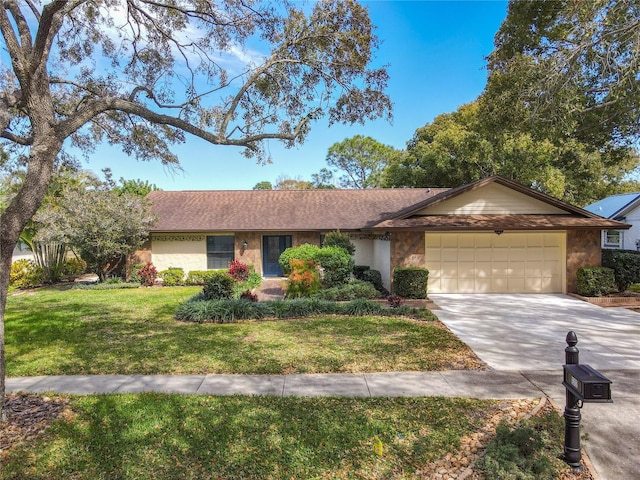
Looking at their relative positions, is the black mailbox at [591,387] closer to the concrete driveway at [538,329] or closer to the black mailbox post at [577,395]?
Answer: the black mailbox post at [577,395]

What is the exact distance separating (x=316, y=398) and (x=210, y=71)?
21.7 ft

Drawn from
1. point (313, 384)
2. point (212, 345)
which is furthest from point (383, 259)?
point (313, 384)

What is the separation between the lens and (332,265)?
41.4ft

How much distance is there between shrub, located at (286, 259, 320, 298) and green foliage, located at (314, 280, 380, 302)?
1.06ft

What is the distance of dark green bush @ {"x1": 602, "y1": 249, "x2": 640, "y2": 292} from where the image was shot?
11.5 m

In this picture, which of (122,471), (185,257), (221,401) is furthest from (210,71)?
(185,257)

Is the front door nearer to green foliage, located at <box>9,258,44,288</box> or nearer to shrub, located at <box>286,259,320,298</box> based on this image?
shrub, located at <box>286,259,320,298</box>

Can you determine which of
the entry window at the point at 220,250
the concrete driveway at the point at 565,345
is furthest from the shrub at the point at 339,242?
the entry window at the point at 220,250

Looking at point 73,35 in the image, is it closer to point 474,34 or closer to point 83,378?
point 83,378

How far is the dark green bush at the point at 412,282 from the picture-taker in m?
11.4

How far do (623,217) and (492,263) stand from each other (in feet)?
45.5

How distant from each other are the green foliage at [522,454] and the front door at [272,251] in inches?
593

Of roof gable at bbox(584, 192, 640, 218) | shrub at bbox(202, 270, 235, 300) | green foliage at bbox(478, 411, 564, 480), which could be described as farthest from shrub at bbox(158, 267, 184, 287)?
roof gable at bbox(584, 192, 640, 218)

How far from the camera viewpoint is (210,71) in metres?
7.54
